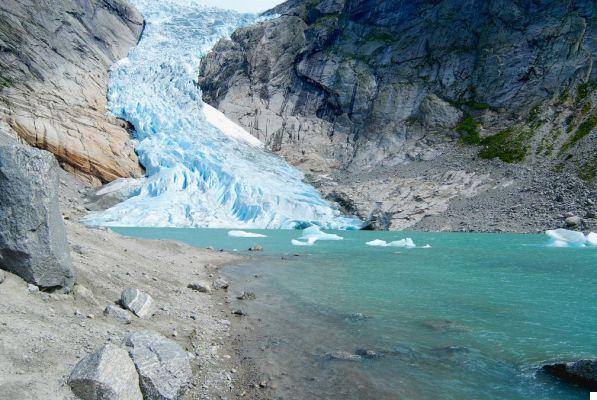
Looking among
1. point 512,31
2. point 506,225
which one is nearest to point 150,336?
point 506,225

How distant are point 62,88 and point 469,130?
3893 cm

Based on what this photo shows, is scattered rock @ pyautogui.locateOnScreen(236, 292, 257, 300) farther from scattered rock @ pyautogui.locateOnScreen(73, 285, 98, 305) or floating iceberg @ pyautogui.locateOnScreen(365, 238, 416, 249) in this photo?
floating iceberg @ pyautogui.locateOnScreen(365, 238, 416, 249)

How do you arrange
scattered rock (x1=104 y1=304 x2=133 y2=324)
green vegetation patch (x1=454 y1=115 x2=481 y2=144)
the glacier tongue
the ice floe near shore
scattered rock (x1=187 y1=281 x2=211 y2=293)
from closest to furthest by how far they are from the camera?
scattered rock (x1=104 y1=304 x2=133 y2=324) < scattered rock (x1=187 y1=281 x2=211 y2=293) < the ice floe near shore < the glacier tongue < green vegetation patch (x1=454 y1=115 x2=481 y2=144)

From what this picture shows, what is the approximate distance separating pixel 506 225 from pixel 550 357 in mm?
24819

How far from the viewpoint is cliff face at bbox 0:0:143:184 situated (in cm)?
3659

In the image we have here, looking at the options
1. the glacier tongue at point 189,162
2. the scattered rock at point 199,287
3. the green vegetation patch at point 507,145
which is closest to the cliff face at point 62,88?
the glacier tongue at point 189,162

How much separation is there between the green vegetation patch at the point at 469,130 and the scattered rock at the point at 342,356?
4119 centimetres

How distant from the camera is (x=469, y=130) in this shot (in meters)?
45.5

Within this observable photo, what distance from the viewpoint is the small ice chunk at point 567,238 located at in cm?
2048

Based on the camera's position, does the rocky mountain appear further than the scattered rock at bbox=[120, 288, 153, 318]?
Yes

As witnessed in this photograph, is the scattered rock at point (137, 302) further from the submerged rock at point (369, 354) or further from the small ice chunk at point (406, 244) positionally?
the small ice chunk at point (406, 244)

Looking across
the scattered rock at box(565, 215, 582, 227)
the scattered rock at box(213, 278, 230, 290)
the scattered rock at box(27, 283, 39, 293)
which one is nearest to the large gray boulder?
the scattered rock at box(27, 283, 39, 293)

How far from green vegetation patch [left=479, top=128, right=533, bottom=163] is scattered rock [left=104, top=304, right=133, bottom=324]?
3752 centimetres

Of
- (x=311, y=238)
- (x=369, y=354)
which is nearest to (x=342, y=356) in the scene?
(x=369, y=354)
